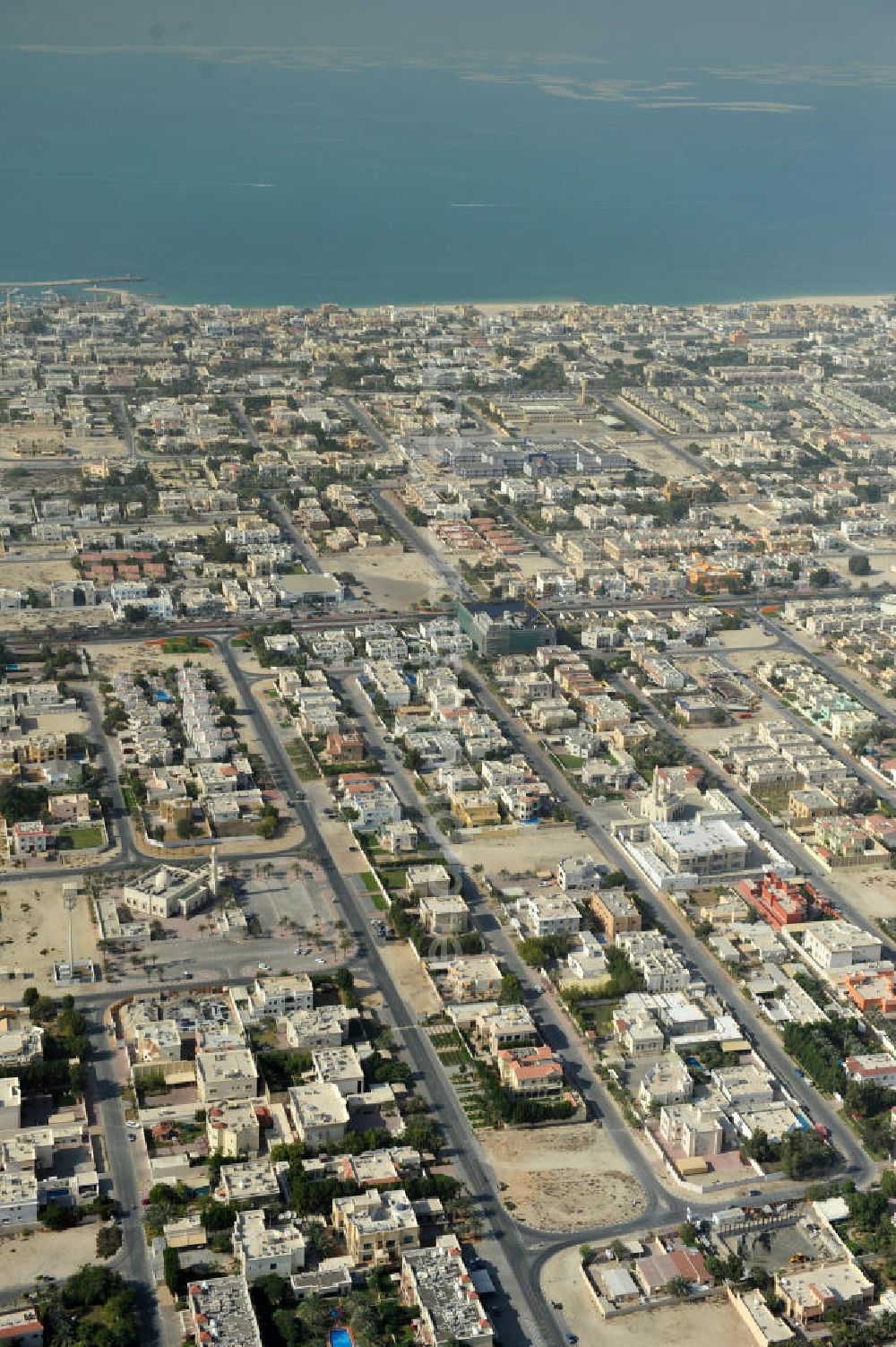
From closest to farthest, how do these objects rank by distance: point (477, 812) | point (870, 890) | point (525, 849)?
point (870, 890)
point (525, 849)
point (477, 812)

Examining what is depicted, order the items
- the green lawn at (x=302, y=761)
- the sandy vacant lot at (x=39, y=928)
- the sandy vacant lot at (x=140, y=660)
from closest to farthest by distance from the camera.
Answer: the sandy vacant lot at (x=39, y=928) → the green lawn at (x=302, y=761) → the sandy vacant lot at (x=140, y=660)

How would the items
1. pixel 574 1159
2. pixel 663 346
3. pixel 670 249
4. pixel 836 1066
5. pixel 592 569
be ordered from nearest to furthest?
1. pixel 574 1159
2. pixel 836 1066
3. pixel 592 569
4. pixel 663 346
5. pixel 670 249

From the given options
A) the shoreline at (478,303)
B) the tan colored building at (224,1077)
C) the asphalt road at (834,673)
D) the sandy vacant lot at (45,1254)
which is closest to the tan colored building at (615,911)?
the tan colored building at (224,1077)

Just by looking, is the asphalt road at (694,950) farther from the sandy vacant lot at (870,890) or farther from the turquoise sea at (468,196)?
the turquoise sea at (468,196)

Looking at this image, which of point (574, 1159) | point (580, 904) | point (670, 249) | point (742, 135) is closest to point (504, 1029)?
point (574, 1159)

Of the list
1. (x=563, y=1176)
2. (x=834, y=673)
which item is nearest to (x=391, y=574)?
(x=834, y=673)

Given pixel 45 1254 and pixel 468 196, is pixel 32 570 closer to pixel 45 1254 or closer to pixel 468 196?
pixel 45 1254

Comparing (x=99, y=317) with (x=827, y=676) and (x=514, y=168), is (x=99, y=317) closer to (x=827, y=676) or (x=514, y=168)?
(x=827, y=676)
